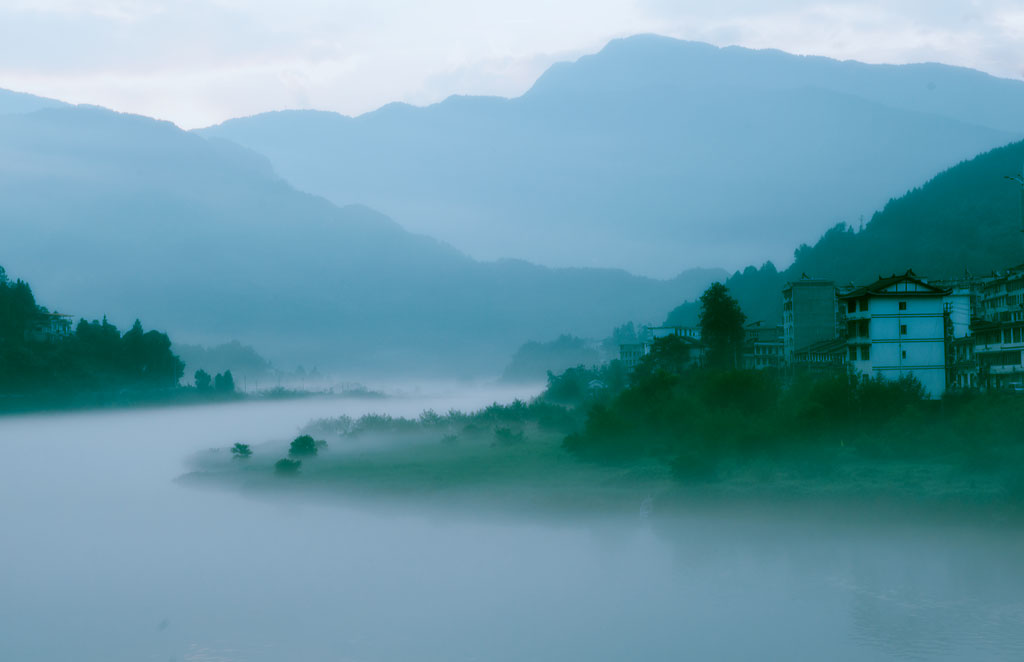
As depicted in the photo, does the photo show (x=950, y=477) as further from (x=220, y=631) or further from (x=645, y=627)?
(x=220, y=631)

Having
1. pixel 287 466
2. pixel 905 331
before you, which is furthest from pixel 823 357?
pixel 287 466

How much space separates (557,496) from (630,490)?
10.5ft

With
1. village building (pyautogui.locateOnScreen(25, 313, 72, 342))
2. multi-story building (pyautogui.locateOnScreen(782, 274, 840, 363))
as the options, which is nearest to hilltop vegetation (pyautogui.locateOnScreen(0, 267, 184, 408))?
village building (pyautogui.locateOnScreen(25, 313, 72, 342))

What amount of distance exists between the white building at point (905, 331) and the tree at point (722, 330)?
21.0 m

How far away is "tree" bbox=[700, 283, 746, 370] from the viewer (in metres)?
71.7

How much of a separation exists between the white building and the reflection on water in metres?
20.2

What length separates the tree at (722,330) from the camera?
235ft

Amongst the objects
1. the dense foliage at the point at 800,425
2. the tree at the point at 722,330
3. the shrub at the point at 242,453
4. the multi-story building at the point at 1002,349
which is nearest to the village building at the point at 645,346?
the tree at the point at 722,330

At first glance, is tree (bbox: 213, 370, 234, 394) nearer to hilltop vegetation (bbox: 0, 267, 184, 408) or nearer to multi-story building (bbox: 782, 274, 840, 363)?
hilltop vegetation (bbox: 0, 267, 184, 408)

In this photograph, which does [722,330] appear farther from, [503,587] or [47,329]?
[47,329]

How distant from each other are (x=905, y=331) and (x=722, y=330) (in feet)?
73.0

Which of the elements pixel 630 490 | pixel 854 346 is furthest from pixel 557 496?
pixel 854 346

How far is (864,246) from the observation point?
117m

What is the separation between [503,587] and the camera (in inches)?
1078
